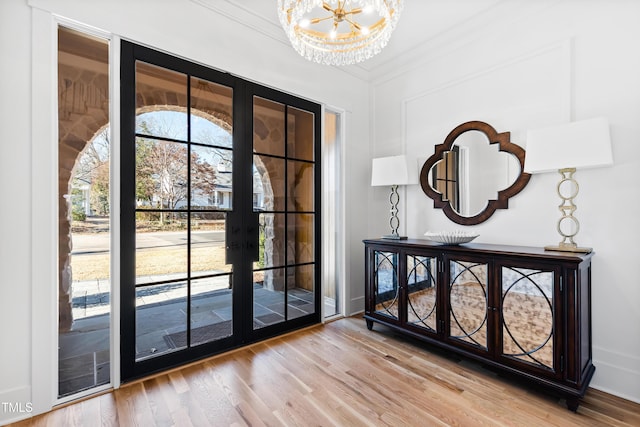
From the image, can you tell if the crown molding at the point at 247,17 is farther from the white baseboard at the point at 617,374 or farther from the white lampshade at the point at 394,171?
the white baseboard at the point at 617,374

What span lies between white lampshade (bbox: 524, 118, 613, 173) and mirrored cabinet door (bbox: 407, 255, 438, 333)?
989mm

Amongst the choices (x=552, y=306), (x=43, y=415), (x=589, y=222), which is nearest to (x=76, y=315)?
(x=43, y=415)

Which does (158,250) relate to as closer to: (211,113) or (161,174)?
(161,174)

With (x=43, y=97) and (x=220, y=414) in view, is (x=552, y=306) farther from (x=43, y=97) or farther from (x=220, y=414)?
(x=43, y=97)

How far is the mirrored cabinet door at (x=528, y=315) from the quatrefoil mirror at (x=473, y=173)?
0.70 metres

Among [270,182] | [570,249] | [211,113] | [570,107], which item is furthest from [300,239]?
[570,107]

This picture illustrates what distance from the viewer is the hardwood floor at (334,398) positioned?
5.39ft

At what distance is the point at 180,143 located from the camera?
223cm

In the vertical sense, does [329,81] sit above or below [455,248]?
above

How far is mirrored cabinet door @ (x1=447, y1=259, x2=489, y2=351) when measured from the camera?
2.10 meters

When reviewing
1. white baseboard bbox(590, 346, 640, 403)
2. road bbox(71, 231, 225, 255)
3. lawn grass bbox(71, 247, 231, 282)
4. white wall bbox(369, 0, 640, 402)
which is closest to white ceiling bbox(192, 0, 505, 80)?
white wall bbox(369, 0, 640, 402)

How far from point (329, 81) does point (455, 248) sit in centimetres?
208

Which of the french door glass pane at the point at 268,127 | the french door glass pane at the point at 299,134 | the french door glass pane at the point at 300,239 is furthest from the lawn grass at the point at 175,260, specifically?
A: the french door glass pane at the point at 299,134

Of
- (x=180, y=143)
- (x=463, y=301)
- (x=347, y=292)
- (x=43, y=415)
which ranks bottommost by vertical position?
(x=43, y=415)
